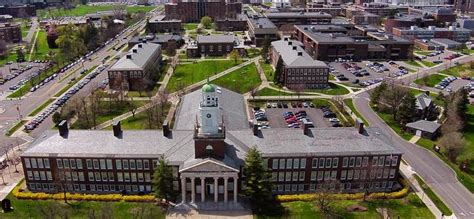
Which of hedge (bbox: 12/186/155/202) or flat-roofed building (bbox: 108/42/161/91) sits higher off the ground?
flat-roofed building (bbox: 108/42/161/91)

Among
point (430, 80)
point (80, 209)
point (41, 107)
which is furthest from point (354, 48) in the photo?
point (80, 209)

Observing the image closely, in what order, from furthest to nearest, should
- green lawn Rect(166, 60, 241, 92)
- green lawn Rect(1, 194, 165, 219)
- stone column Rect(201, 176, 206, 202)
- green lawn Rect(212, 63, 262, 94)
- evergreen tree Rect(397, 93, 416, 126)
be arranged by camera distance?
green lawn Rect(166, 60, 241, 92), green lawn Rect(212, 63, 262, 94), evergreen tree Rect(397, 93, 416, 126), stone column Rect(201, 176, 206, 202), green lawn Rect(1, 194, 165, 219)

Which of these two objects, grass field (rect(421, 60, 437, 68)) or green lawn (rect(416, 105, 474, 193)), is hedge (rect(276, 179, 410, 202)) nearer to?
green lawn (rect(416, 105, 474, 193))

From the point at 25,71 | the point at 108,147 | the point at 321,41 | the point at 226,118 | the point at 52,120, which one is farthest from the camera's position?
the point at 321,41

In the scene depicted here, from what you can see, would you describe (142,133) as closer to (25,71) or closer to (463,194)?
(463,194)

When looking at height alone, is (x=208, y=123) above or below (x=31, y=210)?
above

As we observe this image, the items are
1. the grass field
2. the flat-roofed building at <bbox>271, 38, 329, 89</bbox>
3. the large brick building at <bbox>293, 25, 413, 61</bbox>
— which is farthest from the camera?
the large brick building at <bbox>293, 25, 413, 61</bbox>

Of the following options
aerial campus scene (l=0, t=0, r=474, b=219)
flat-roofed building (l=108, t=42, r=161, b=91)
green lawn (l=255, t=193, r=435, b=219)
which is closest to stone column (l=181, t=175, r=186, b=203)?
aerial campus scene (l=0, t=0, r=474, b=219)

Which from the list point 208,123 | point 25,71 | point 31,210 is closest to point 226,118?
point 208,123
